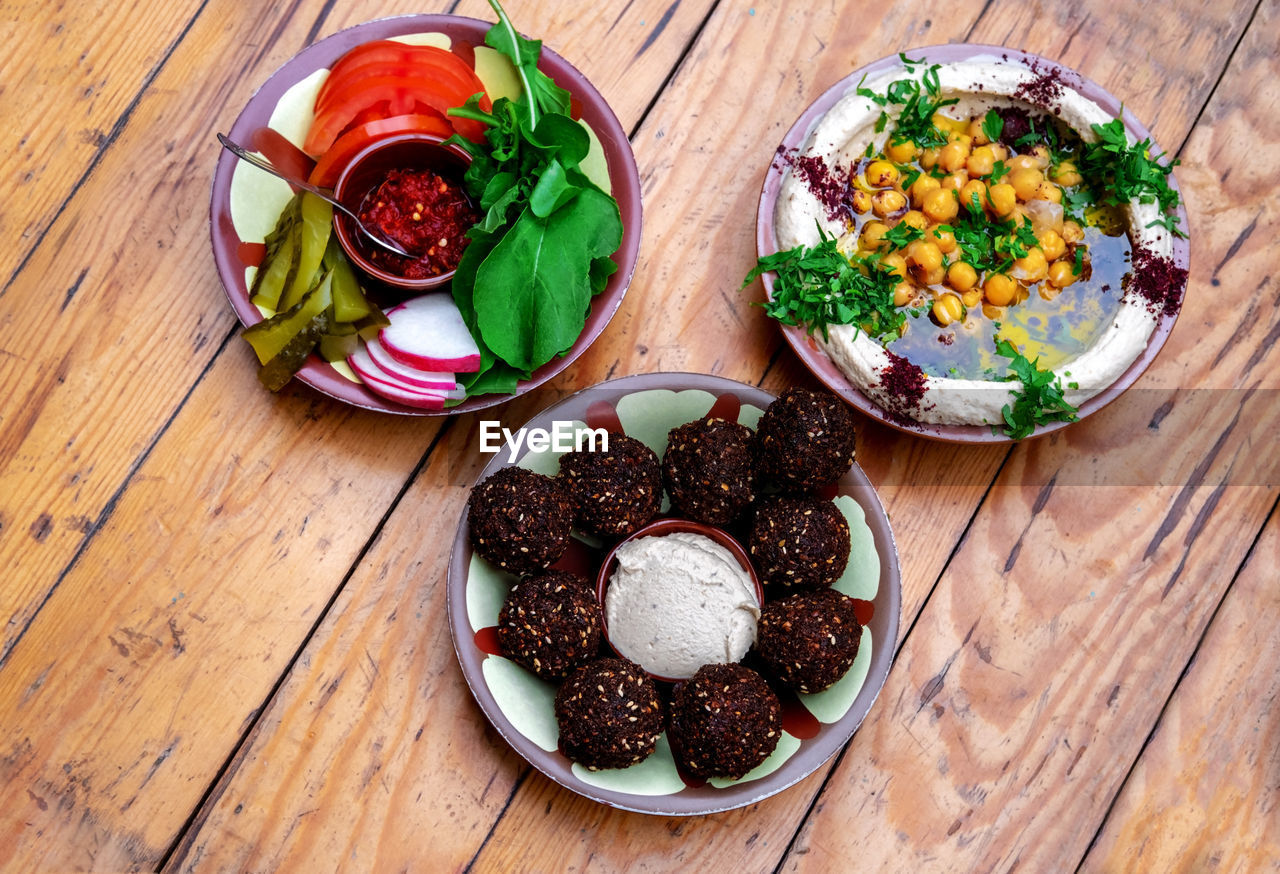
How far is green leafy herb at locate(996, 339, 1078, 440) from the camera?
1676 millimetres

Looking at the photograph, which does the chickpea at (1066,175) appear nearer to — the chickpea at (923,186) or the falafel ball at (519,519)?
the chickpea at (923,186)

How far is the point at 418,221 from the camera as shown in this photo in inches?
64.1

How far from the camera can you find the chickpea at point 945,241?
1.79m

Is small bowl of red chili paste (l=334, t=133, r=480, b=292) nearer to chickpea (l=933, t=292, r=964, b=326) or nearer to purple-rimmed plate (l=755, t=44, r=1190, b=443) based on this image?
purple-rimmed plate (l=755, t=44, r=1190, b=443)

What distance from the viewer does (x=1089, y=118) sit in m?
1.77

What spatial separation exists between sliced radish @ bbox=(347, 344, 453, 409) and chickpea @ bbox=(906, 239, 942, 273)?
89 centimetres

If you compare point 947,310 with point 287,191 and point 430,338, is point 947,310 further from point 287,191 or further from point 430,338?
point 287,191

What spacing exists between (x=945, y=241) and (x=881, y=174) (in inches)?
6.9

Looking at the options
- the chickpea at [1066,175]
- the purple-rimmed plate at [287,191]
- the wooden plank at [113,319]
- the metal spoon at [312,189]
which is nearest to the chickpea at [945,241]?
the chickpea at [1066,175]

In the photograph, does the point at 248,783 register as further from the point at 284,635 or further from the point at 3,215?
the point at 3,215

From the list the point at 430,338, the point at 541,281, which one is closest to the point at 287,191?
the point at 430,338

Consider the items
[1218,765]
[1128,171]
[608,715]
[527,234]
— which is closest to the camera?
[608,715]

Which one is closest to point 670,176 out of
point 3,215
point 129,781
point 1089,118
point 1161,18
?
point 1089,118

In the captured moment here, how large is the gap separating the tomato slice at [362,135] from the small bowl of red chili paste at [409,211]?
0.02m
